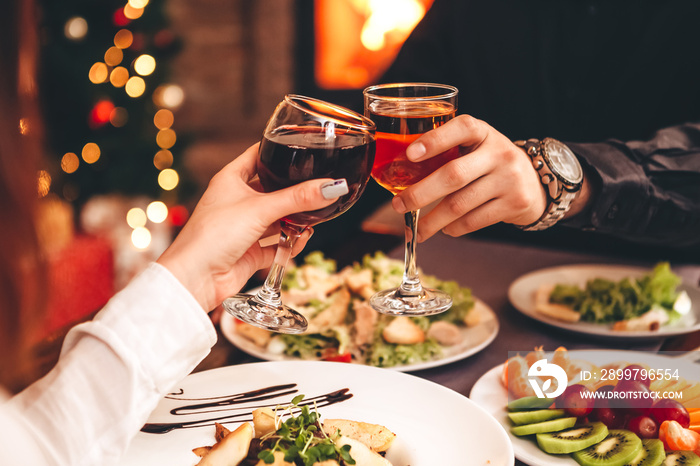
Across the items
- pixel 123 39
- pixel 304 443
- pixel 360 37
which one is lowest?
pixel 304 443

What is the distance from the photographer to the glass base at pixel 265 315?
0.99 meters

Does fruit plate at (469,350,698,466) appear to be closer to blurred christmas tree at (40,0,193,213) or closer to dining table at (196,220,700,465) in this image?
dining table at (196,220,700,465)

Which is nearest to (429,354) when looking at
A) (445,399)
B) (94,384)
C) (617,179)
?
(445,399)

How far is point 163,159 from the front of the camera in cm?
338

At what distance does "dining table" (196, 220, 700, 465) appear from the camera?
4.43 ft

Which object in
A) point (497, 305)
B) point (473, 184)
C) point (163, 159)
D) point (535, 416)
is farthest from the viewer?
point (163, 159)

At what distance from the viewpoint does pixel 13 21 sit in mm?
685

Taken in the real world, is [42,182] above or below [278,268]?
above

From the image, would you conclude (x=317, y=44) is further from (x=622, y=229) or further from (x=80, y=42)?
(x=622, y=229)

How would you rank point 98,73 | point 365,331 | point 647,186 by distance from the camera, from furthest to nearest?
point 98,73, point 647,186, point 365,331

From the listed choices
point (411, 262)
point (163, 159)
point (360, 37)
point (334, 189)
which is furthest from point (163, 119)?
point (334, 189)

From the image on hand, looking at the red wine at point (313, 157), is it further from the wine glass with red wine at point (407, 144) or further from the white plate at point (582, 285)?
the white plate at point (582, 285)

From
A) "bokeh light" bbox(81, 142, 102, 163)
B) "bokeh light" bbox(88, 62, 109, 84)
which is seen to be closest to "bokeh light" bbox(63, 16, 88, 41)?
"bokeh light" bbox(88, 62, 109, 84)

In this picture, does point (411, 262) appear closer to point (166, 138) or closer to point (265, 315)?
point (265, 315)
